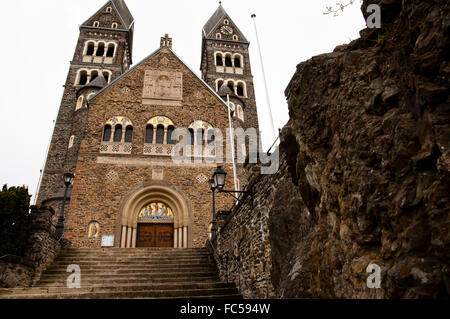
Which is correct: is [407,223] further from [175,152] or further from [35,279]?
[175,152]

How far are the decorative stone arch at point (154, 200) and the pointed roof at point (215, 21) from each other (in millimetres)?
25152

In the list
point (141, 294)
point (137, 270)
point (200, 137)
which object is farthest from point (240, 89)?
point (141, 294)

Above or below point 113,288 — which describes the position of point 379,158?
above

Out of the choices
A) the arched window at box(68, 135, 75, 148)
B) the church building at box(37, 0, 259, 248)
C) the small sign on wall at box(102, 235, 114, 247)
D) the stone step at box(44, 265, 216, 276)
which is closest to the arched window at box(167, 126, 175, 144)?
the church building at box(37, 0, 259, 248)

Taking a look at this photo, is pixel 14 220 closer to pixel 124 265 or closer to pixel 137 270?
pixel 124 265

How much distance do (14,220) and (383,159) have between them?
10050 millimetres

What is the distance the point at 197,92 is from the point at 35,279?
13236mm

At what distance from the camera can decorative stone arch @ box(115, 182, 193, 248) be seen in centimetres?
1470

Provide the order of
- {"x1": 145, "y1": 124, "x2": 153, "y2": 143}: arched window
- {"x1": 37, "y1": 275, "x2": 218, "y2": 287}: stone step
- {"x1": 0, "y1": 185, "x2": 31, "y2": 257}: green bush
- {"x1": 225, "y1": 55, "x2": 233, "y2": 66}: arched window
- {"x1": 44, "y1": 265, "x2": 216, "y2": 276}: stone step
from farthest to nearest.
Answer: {"x1": 225, "y1": 55, "x2": 233, "y2": 66}: arched window, {"x1": 145, "y1": 124, "x2": 153, "y2": 143}: arched window, {"x1": 44, "y1": 265, "x2": 216, "y2": 276}: stone step, {"x1": 0, "y1": 185, "x2": 31, "y2": 257}: green bush, {"x1": 37, "y1": 275, "x2": 218, "y2": 287}: stone step

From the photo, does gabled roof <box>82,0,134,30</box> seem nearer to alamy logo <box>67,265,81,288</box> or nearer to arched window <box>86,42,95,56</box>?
arched window <box>86,42,95,56</box>

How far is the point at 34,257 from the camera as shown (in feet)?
30.2

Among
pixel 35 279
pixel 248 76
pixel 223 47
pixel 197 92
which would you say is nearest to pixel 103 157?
pixel 197 92

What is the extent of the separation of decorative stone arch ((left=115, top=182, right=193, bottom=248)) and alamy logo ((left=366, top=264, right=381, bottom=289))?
1323 cm

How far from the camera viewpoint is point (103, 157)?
1630 cm
